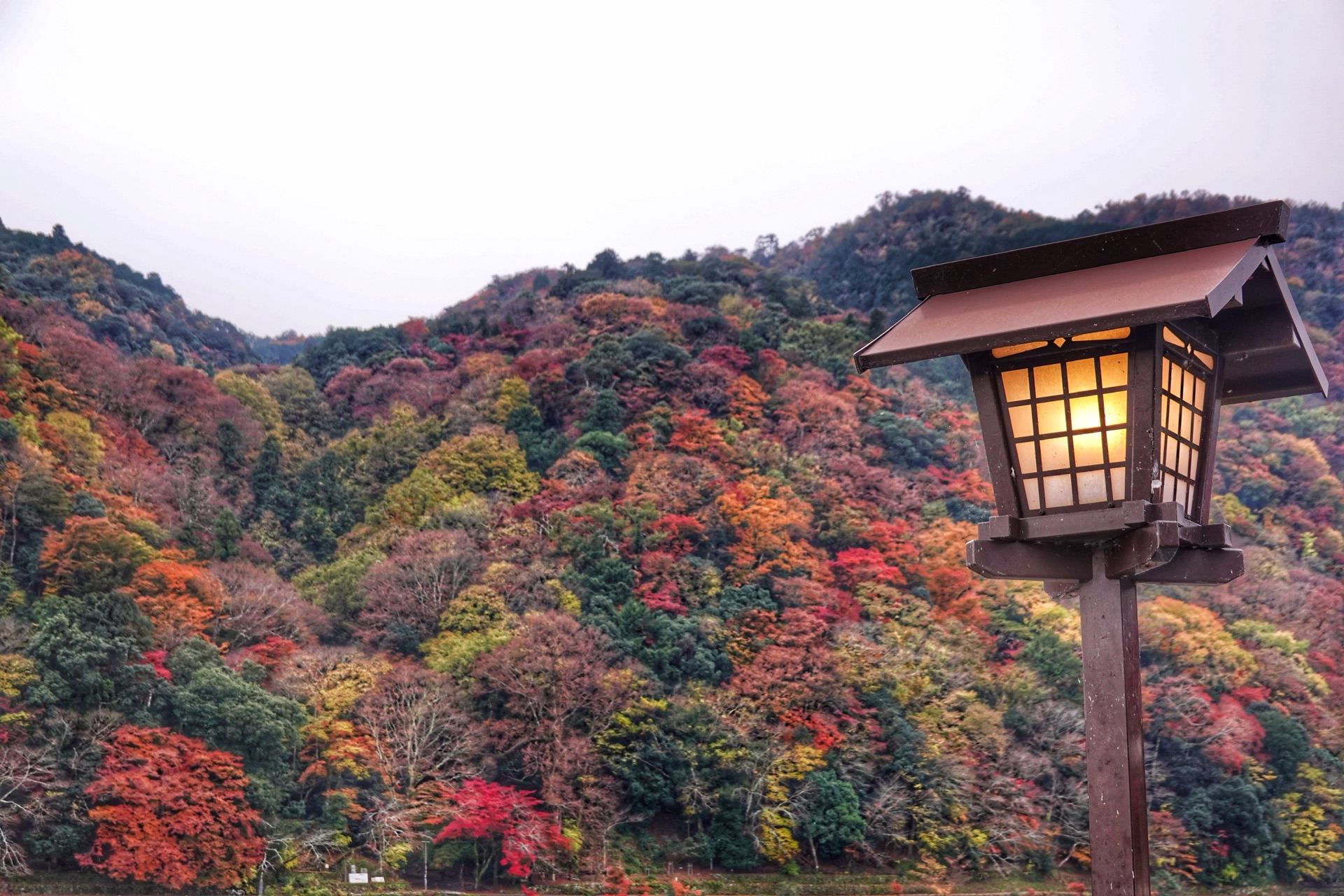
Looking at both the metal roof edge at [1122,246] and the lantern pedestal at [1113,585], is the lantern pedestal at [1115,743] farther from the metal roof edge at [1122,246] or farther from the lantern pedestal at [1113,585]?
the metal roof edge at [1122,246]

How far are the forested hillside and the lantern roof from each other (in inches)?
554

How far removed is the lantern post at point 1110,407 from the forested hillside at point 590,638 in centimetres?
1379

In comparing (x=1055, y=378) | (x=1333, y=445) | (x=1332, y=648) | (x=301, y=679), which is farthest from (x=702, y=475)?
(x=1055, y=378)

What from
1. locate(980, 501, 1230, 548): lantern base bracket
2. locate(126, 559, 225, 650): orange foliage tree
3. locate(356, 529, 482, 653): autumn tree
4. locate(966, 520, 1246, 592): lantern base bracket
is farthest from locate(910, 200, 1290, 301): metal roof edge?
locate(356, 529, 482, 653): autumn tree

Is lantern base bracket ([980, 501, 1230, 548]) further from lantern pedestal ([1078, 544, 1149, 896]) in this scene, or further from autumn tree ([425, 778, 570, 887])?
autumn tree ([425, 778, 570, 887])

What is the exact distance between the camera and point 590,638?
766 inches

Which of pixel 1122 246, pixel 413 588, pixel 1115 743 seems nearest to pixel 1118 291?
pixel 1122 246

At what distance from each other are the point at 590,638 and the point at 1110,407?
15.5 metres

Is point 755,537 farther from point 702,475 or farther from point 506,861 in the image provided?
point 506,861

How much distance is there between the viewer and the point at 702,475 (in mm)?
23281

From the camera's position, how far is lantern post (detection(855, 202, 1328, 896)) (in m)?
4.49

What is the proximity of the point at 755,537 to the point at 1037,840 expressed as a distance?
7.41m

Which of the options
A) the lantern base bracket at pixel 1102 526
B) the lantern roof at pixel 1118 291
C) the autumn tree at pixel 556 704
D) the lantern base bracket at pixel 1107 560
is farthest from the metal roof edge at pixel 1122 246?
the autumn tree at pixel 556 704

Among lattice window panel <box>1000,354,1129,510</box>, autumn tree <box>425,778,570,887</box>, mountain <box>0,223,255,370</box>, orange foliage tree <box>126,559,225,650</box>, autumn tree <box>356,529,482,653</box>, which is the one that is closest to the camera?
lattice window panel <box>1000,354,1129,510</box>
